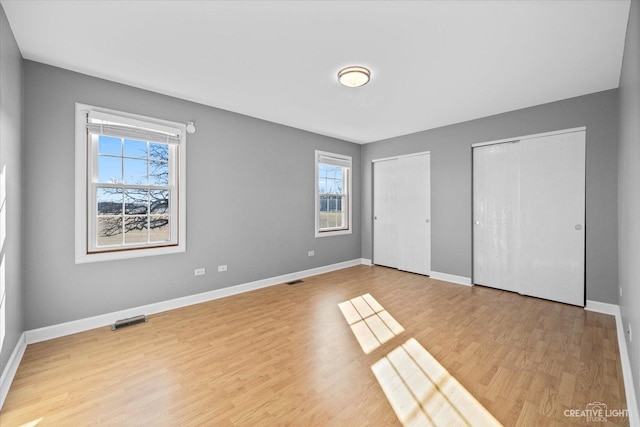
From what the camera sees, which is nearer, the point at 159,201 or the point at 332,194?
the point at 159,201

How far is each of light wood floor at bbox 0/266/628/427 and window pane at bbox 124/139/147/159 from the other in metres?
1.94

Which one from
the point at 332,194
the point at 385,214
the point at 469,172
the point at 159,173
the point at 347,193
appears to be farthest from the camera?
the point at 347,193

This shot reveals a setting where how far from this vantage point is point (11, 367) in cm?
217

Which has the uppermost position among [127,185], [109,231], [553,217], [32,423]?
[127,185]

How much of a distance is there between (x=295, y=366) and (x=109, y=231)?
8.52 feet

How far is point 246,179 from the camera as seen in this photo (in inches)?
168

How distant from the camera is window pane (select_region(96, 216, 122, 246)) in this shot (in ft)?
10.1

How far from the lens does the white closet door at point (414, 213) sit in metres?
5.16

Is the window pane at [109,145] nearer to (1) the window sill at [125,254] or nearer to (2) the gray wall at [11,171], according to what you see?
(2) the gray wall at [11,171]

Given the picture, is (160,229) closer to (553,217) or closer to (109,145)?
(109,145)

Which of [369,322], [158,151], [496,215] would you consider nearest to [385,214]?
[496,215]

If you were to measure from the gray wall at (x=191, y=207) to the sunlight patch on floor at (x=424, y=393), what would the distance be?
2.69 metres

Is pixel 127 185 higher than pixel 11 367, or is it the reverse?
pixel 127 185

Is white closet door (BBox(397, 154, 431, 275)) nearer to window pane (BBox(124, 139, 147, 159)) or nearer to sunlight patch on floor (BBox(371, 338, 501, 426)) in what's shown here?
sunlight patch on floor (BBox(371, 338, 501, 426))
